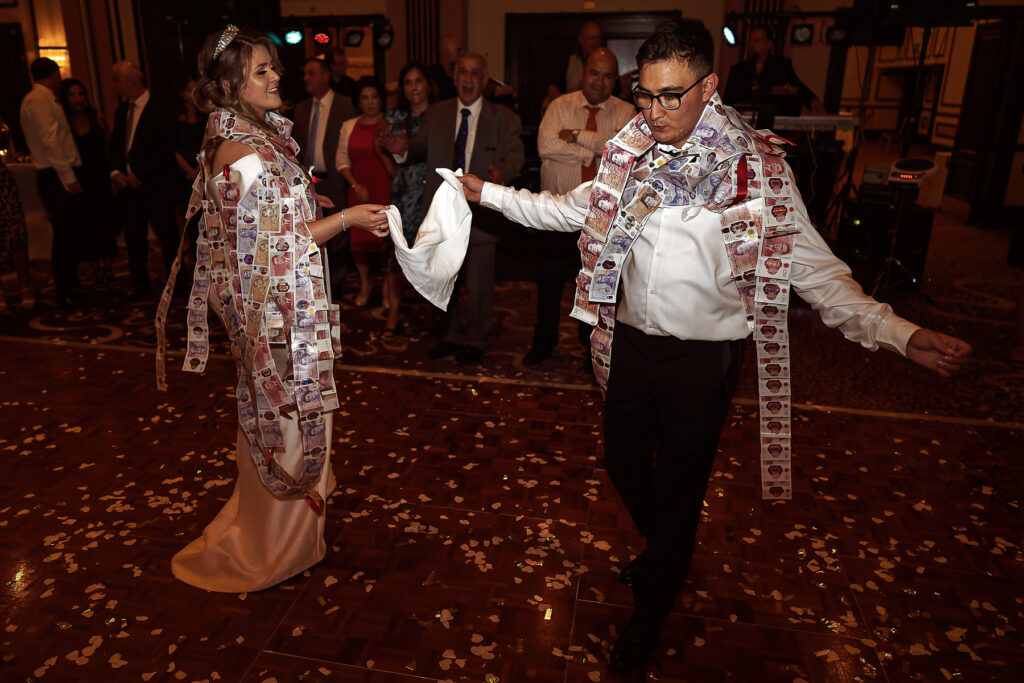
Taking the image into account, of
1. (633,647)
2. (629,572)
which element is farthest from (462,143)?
(633,647)

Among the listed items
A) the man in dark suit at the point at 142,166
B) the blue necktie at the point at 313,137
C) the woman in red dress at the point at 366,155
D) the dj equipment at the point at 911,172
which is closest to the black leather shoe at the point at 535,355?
the woman in red dress at the point at 366,155

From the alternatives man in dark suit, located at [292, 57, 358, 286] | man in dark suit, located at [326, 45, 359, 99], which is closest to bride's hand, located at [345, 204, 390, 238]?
man in dark suit, located at [292, 57, 358, 286]

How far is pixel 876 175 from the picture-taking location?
6465mm

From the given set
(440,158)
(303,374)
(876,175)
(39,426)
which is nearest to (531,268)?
(440,158)

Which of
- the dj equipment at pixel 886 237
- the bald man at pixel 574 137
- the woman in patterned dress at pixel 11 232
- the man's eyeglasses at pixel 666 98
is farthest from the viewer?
the dj equipment at pixel 886 237

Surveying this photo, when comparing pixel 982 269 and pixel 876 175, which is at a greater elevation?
pixel 876 175

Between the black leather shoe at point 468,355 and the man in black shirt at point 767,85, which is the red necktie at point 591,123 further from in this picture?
the man in black shirt at point 767,85

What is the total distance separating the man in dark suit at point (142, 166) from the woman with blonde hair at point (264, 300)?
356cm

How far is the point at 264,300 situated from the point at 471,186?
2.39 feet

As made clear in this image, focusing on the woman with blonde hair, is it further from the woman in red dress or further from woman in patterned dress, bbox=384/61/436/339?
the woman in red dress

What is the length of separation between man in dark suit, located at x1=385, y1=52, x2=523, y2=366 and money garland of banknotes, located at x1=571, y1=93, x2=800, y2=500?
212cm

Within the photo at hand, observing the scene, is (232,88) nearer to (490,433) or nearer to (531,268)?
(490,433)

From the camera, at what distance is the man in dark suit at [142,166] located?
5352 millimetres

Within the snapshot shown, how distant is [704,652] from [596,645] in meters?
0.33
